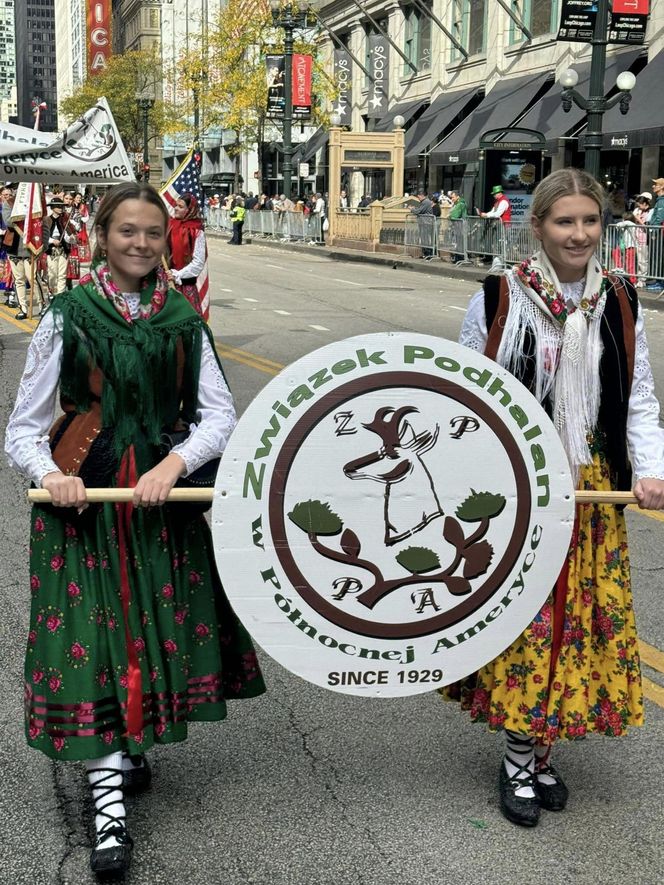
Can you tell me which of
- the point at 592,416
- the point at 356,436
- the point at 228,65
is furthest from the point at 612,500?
the point at 228,65

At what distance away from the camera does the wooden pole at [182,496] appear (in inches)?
114

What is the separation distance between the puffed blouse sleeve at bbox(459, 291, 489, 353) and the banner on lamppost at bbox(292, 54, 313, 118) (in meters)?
41.9

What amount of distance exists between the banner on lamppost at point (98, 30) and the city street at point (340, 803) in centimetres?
13046

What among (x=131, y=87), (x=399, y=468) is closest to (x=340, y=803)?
(x=399, y=468)

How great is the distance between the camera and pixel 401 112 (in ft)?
146

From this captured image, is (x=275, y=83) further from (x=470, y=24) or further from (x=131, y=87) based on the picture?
(x=131, y=87)

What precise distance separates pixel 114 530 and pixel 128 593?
0.55ft

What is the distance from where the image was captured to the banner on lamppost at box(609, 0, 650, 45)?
21.5 meters

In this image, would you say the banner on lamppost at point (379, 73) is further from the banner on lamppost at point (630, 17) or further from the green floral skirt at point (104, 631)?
the green floral skirt at point (104, 631)

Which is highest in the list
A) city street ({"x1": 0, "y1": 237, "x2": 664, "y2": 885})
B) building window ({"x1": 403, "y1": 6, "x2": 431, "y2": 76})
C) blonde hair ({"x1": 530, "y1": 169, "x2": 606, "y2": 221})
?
building window ({"x1": 403, "y1": 6, "x2": 431, "y2": 76})

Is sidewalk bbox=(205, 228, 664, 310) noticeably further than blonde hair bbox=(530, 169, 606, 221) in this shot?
Yes

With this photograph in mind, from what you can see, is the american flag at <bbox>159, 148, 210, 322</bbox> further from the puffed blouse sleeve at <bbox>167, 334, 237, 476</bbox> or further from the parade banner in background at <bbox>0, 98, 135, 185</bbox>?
the puffed blouse sleeve at <bbox>167, 334, 237, 476</bbox>

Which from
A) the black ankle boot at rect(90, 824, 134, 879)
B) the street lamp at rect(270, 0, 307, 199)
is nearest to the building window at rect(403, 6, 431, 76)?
the street lamp at rect(270, 0, 307, 199)

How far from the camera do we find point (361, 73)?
→ 4966 centimetres
